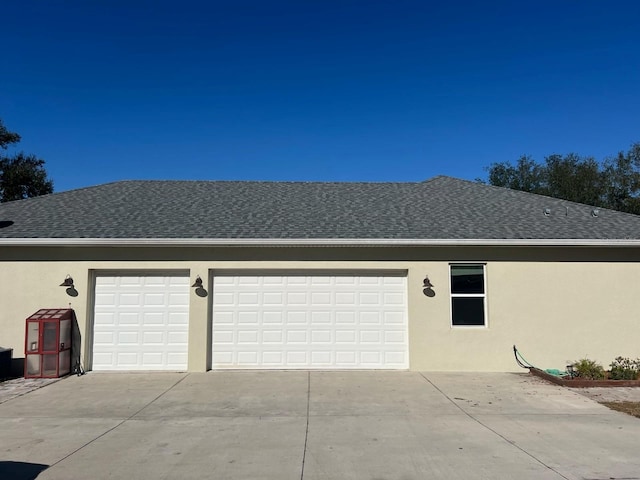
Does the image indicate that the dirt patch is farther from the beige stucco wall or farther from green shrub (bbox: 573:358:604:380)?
the beige stucco wall

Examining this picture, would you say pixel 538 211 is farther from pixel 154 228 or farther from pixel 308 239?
pixel 154 228

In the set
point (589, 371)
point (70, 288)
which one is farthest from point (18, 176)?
point (589, 371)

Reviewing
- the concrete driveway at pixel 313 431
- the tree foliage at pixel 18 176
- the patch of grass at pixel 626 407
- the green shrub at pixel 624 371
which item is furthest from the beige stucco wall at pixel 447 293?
the tree foliage at pixel 18 176

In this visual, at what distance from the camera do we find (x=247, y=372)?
10633mm

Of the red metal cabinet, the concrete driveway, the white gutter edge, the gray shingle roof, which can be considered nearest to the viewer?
the concrete driveway

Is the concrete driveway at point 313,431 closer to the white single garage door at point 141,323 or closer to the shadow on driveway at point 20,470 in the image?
the shadow on driveway at point 20,470

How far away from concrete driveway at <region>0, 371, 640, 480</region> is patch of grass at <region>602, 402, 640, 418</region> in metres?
0.34

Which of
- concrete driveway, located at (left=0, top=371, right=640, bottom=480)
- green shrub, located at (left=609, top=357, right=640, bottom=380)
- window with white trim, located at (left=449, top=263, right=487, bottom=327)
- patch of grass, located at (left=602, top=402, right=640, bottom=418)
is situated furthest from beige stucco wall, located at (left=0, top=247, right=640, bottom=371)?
patch of grass, located at (left=602, top=402, right=640, bottom=418)

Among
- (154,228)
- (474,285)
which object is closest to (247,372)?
(154,228)

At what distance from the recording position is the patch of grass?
7523 mm

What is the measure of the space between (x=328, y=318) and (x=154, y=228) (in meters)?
4.79

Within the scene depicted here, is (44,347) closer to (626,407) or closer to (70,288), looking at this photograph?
(70,288)

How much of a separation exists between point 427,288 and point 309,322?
293 centimetres

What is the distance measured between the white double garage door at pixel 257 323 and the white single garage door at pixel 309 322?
0.02 metres
